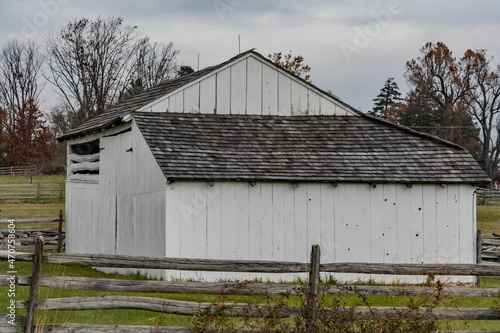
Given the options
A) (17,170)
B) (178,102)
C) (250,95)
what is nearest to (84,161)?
(178,102)

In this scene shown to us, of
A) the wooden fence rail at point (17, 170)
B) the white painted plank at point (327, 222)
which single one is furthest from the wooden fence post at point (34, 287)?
the wooden fence rail at point (17, 170)

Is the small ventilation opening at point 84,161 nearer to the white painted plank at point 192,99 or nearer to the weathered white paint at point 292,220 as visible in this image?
the weathered white paint at point 292,220

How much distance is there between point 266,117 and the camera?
70.3ft

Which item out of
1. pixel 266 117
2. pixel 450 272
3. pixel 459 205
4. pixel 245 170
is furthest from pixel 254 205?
pixel 450 272

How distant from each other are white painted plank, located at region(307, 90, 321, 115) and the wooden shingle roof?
0.25 meters

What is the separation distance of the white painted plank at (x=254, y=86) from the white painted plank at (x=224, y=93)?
509 millimetres

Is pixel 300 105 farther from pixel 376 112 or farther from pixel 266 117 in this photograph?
pixel 376 112

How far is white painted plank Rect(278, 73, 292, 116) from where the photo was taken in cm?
2169

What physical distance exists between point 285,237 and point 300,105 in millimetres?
4266

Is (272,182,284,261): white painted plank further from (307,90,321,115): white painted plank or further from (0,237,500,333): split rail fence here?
(0,237,500,333): split rail fence

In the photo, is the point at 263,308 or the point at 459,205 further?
the point at 459,205

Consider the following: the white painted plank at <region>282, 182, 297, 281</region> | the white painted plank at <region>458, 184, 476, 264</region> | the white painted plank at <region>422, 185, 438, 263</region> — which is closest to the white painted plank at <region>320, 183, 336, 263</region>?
the white painted plank at <region>282, 182, 297, 281</region>

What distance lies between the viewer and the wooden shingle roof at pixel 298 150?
18891mm

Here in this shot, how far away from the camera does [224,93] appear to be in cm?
2125
